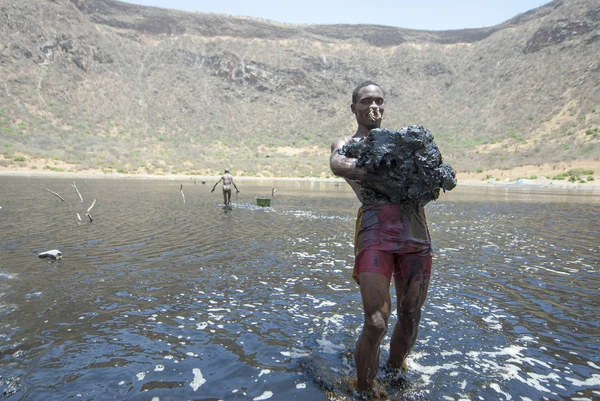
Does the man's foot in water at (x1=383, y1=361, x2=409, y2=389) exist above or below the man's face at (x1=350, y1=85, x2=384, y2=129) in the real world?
below

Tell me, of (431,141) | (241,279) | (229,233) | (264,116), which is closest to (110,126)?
(264,116)

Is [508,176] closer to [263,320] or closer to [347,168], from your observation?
[263,320]

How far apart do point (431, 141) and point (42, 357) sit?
436cm

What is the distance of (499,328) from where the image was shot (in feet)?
16.8

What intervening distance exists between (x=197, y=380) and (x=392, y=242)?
227 centimetres

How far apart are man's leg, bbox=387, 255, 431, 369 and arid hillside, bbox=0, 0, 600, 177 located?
5008 cm

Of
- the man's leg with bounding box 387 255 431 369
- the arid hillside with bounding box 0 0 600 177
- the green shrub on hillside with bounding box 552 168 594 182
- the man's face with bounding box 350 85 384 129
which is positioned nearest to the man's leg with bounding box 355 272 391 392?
the man's leg with bounding box 387 255 431 369

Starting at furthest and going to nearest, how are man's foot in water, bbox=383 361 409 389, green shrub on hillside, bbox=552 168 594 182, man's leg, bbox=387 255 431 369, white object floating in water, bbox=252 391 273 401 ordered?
green shrub on hillside, bbox=552 168 594 182 → man's foot in water, bbox=383 361 409 389 → white object floating in water, bbox=252 391 273 401 → man's leg, bbox=387 255 431 369

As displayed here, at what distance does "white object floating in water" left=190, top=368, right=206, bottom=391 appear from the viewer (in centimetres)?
371

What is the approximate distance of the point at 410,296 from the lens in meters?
3.46

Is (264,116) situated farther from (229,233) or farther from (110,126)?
(229,233)

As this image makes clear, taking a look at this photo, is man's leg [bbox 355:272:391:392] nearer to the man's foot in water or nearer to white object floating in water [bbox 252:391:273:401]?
the man's foot in water

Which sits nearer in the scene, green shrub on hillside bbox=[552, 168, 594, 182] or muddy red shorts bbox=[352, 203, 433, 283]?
muddy red shorts bbox=[352, 203, 433, 283]

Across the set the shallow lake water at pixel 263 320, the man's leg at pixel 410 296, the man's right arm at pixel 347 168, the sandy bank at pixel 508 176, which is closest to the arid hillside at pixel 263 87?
the sandy bank at pixel 508 176
